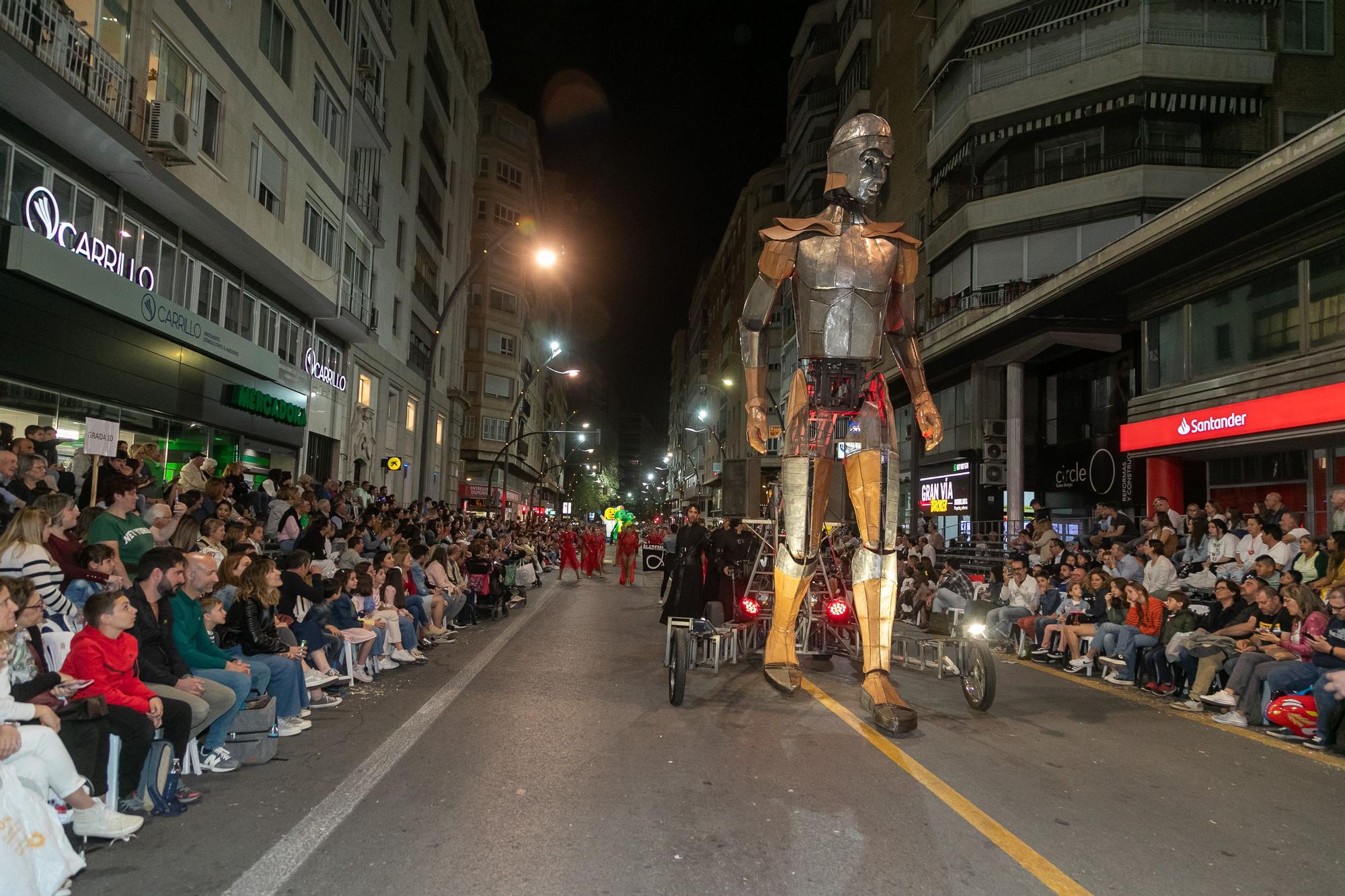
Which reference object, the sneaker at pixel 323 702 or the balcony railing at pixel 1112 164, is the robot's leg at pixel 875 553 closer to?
the sneaker at pixel 323 702

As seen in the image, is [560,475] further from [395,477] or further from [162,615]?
[162,615]

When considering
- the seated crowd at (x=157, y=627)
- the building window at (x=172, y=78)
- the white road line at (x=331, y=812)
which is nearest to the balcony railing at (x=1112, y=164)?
the building window at (x=172, y=78)

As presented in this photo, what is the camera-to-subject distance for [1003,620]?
12.9 metres

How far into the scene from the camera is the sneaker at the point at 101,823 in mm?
3895

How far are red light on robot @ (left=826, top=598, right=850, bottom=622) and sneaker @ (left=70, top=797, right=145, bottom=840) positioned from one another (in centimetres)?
634

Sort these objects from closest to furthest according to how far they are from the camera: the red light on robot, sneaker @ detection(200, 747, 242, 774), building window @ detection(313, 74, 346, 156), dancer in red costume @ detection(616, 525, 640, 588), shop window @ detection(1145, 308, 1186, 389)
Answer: sneaker @ detection(200, 747, 242, 774) < the red light on robot < shop window @ detection(1145, 308, 1186, 389) < building window @ detection(313, 74, 346, 156) < dancer in red costume @ detection(616, 525, 640, 588)

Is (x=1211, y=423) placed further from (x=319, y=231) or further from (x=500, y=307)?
(x=500, y=307)

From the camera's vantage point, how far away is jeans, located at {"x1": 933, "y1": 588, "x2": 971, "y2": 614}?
14.5 m

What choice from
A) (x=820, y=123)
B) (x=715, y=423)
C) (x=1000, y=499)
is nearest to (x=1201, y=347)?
(x=1000, y=499)

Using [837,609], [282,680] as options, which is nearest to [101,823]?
[282,680]

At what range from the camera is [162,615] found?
5.37 metres

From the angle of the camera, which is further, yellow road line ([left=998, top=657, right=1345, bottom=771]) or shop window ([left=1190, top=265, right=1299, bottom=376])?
shop window ([left=1190, top=265, right=1299, bottom=376])

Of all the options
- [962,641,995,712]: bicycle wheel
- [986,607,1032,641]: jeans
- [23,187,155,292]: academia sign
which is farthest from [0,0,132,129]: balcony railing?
[986,607,1032,641]: jeans

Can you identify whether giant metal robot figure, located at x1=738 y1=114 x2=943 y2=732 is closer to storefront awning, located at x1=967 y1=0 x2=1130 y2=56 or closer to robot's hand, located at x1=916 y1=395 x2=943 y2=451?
robot's hand, located at x1=916 y1=395 x2=943 y2=451
